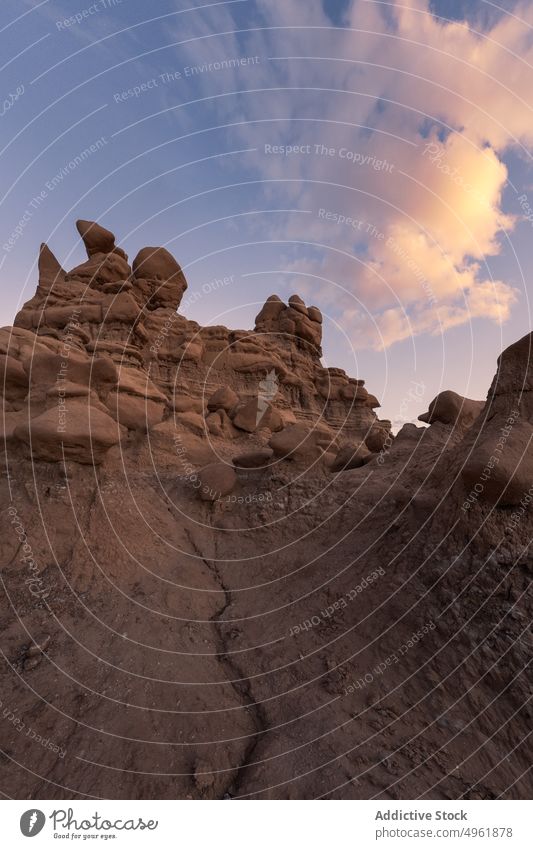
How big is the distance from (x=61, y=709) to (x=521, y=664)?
4752 millimetres

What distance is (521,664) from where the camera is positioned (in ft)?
11.4

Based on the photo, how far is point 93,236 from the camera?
26.5 m

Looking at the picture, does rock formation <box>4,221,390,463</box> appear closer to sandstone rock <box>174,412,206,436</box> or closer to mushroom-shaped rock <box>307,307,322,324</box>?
sandstone rock <box>174,412,206,436</box>

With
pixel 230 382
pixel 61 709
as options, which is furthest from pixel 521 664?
pixel 230 382

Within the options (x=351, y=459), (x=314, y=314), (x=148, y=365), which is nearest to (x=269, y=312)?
(x=314, y=314)

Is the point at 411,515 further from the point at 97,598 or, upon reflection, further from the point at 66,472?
the point at 66,472

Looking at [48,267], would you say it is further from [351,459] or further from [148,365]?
[351,459]

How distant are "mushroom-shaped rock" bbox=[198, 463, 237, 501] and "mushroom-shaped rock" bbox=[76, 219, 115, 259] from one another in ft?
80.9


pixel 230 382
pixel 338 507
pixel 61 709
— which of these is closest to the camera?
pixel 61 709

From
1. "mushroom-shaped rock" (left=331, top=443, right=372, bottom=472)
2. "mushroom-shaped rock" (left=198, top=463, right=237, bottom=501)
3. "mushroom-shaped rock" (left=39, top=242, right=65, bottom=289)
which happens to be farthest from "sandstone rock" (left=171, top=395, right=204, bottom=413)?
"mushroom-shaped rock" (left=39, top=242, right=65, bottom=289)

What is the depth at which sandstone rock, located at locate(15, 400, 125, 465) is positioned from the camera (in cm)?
660

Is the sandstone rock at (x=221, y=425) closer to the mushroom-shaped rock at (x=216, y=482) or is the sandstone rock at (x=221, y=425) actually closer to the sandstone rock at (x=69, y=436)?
the mushroom-shaped rock at (x=216, y=482)
